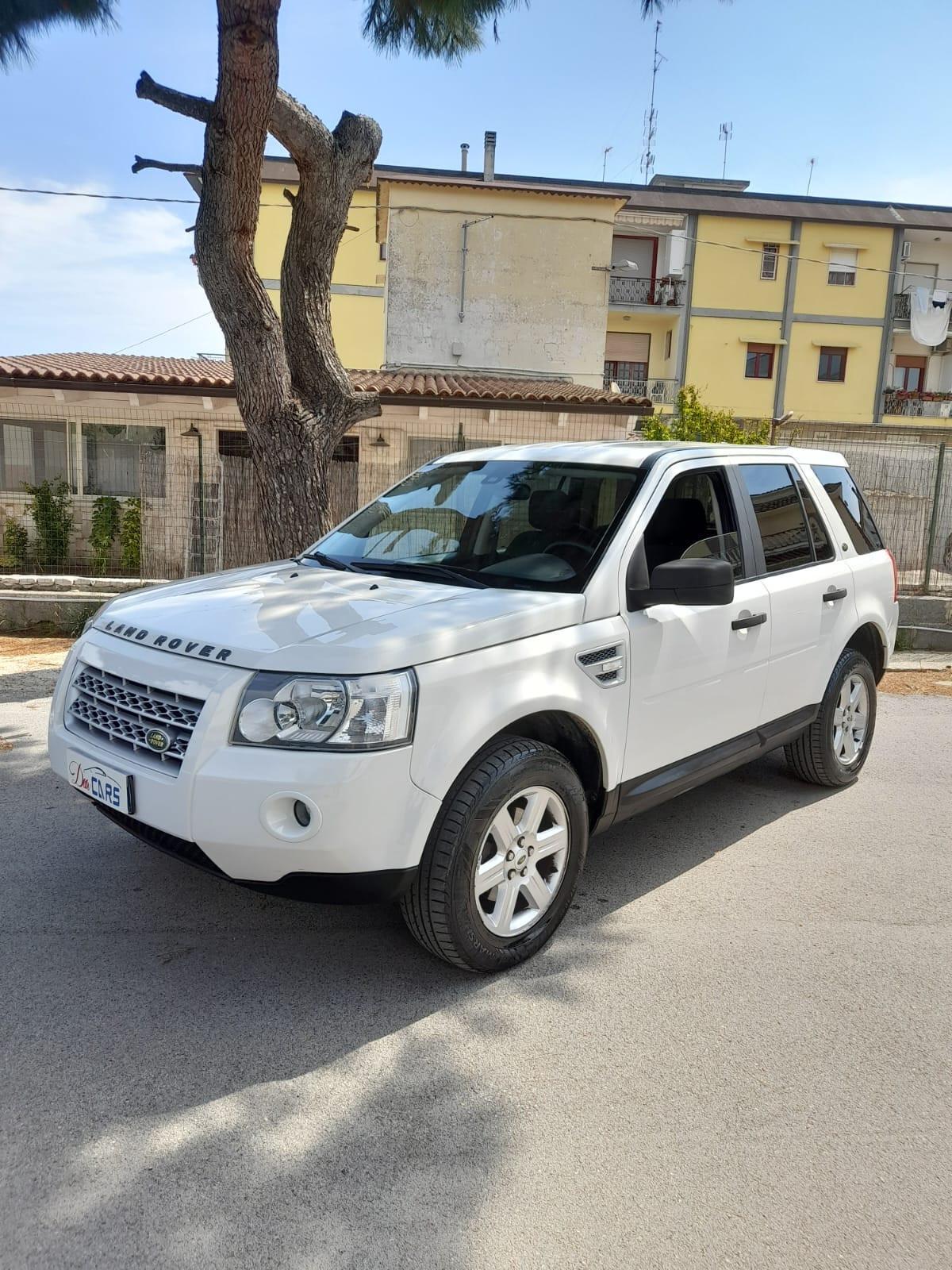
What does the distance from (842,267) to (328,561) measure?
3695cm

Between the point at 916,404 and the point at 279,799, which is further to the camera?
the point at 916,404

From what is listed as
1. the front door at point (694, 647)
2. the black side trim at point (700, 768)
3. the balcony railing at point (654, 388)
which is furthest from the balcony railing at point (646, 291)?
the front door at point (694, 647)

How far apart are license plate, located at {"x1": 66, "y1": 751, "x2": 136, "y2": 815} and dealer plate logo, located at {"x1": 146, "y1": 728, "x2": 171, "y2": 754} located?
0.40 ft

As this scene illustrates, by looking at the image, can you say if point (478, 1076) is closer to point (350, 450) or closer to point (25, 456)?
point (350, 450)

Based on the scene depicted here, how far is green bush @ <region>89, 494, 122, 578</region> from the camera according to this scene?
38.8ft

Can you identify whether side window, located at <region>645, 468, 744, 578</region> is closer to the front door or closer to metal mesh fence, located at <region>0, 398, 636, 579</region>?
the front door

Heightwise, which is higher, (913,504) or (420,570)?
(913,504)

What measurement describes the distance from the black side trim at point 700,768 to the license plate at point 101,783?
1.71 meters

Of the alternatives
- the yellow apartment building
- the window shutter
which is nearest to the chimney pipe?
the yellow apartment building

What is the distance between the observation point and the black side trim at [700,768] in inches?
146

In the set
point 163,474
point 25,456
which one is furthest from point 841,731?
point 25,456

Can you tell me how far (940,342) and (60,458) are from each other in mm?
32818

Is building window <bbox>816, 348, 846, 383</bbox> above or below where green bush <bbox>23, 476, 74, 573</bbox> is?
above

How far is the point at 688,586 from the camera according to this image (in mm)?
3533
